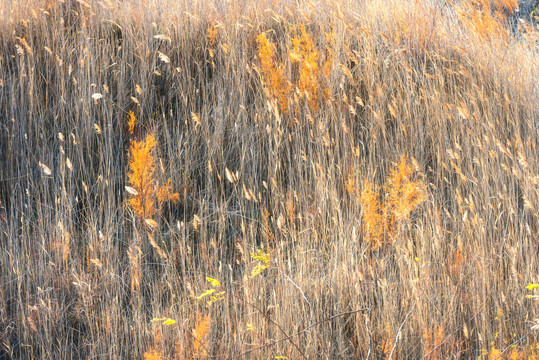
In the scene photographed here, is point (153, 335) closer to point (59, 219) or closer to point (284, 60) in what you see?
point (59, 219)

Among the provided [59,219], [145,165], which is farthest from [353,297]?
[59,219]

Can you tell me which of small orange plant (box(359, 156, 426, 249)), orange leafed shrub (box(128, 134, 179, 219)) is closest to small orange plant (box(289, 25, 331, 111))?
small orange plant (box(359, 156, 426, 249))

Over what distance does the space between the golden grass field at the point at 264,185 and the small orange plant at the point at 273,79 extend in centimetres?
2

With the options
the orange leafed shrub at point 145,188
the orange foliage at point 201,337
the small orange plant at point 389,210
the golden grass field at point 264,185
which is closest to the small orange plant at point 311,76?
the golden grass field at point 264,185

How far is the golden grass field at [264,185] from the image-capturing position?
1915 millimetres

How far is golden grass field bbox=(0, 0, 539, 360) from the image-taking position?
1915 millimetres

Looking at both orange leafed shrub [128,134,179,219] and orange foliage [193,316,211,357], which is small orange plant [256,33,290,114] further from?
orange foliage [193,316,211,357]

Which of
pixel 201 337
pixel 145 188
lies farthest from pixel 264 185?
pixel 201 337

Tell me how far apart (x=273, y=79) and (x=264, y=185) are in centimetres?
93

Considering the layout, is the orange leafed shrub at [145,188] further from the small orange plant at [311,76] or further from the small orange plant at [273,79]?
the small orange plant at [311,76]

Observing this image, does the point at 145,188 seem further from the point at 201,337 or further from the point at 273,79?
the point at 273,79

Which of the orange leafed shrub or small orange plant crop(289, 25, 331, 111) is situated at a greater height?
small orange plant crop(289, 25, 331, 111)

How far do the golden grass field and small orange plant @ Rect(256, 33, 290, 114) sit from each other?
0.02 m

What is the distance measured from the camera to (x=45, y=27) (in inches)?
132
